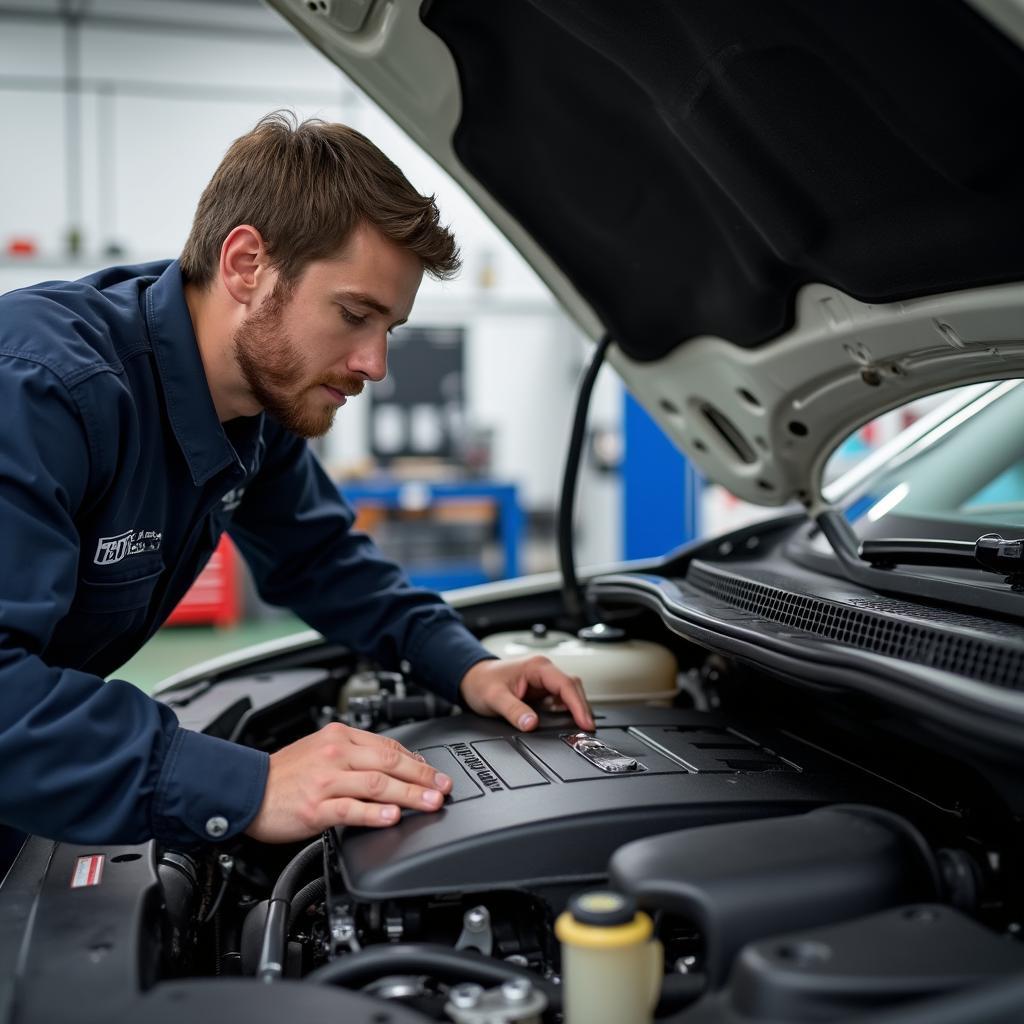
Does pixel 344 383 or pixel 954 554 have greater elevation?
pixel 344 383

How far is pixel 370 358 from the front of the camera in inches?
50.9

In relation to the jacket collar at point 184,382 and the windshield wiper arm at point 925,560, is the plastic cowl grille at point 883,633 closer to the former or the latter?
the windshield wiper arm at point 925,560

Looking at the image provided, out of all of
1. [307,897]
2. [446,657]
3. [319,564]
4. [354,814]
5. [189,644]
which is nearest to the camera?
[354,814]

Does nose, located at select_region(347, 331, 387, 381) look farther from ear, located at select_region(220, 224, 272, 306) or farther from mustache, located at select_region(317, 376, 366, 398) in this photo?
ear, located at select_region(220, 224, 272, 306)

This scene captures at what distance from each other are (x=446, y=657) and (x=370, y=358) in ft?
1.47

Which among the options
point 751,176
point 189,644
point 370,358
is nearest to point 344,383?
point 370,358

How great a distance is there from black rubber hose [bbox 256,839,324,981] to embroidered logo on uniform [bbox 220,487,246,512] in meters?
0.51

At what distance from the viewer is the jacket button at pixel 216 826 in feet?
3.23

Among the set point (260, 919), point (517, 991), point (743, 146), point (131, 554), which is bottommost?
point (260, 919)

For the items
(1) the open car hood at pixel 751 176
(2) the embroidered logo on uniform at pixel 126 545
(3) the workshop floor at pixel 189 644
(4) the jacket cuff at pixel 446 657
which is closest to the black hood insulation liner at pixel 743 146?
(1) the open car hood at pixel 751 176

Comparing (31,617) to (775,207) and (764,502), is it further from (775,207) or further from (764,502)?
(764,502)

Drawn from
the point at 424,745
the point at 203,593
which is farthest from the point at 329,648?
the point at 203,593

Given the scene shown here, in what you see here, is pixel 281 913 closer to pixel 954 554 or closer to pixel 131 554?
pixel 131 554

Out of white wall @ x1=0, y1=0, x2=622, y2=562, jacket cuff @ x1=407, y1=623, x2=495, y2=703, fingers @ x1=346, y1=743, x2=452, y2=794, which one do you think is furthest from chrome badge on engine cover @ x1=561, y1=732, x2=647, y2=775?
white wall @ x1=0, y1=0, x2=622, y2=562
